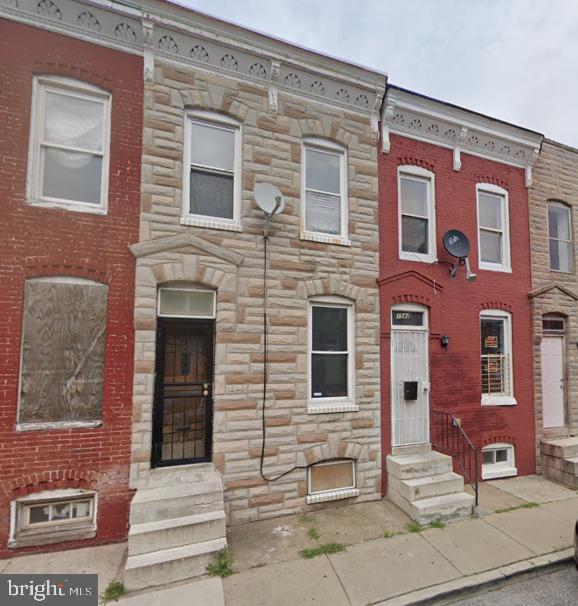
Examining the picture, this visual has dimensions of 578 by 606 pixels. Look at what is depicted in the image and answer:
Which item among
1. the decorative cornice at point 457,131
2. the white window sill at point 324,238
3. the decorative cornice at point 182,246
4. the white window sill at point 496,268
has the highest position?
the decorative cornice at point 457,131

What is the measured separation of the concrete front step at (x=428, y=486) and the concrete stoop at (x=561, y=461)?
9.60ft

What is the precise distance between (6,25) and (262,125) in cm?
381

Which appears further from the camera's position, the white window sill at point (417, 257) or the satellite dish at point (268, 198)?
the white window sill at point (417, 257)

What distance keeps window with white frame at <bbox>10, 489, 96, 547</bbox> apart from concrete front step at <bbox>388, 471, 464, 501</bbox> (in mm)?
4676

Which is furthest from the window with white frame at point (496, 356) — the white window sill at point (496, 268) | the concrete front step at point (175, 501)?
the concrete front step at point (175, 501)

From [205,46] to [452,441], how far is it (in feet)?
27.8

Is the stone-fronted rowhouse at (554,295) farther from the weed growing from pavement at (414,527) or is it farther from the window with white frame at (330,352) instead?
the window with white frame at (330,352)

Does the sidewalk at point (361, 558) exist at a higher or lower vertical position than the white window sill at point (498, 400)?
lower

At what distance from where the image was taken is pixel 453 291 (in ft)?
24.5

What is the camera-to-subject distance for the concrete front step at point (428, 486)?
18.8 feet

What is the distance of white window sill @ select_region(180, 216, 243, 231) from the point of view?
5.66m

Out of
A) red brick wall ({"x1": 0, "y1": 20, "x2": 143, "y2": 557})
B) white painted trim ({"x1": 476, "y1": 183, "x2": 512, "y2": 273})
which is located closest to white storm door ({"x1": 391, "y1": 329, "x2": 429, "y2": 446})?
white painted trim ({"x1": 476, "y1": 183, "x2": 512, "y2": 273})

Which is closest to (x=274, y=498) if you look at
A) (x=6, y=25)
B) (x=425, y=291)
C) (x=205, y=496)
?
(x=205, y=496)

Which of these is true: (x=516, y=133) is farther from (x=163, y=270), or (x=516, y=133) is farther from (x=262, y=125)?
(x=163, y=270)
